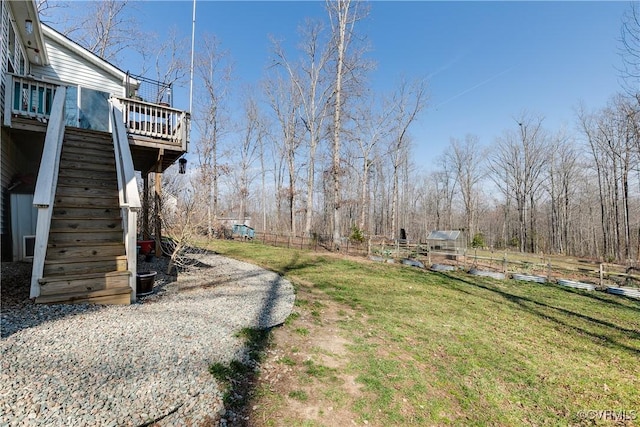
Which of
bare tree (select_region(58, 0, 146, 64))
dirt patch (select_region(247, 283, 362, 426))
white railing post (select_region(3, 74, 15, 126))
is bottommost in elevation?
dirt patch (select_region(247, 283, 362, 426))

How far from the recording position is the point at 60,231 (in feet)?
14.1

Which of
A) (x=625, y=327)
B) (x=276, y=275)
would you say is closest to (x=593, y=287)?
(x=625, y=327)

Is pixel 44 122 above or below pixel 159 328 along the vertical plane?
above

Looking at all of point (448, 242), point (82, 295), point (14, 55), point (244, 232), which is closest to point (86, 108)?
point (14, 55)

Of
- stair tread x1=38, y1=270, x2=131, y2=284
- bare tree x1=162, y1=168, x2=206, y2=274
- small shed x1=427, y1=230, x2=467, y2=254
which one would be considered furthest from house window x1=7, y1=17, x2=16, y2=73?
small shed x1=427, y1=230, x2=467, y2=254

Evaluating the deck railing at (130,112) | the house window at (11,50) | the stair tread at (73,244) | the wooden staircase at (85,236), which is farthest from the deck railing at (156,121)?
the stair tread at (73,244)

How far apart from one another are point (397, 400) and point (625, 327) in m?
6.21

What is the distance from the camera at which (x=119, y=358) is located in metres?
2.71

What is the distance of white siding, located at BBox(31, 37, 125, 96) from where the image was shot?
843cm

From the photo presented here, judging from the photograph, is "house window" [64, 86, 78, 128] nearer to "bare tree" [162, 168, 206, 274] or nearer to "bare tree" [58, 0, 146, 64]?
"bare tree" [162, 168, 206, 274]

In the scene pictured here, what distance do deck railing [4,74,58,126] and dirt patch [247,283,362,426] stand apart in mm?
6432

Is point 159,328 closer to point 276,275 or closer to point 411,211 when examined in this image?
point 276,275

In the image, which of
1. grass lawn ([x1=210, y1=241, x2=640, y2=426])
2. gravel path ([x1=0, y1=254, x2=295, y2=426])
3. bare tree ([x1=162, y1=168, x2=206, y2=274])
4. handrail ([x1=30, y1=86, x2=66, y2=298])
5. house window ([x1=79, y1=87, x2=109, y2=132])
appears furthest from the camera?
house window ([x1=79, y1=87, x2=109, y2=132])

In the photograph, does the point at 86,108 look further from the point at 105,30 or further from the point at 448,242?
the point at 448,242
